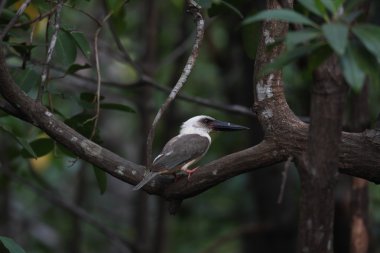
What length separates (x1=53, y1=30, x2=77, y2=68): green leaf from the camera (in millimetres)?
3275

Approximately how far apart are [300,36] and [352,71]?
0.14 meters

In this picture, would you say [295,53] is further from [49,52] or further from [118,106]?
[118,106]

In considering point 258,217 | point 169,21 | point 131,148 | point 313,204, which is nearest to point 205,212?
point 258,217

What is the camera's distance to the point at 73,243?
694 centimetres

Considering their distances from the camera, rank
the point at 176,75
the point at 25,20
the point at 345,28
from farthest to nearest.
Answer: the point at 176,75, the point at 25,20, the point at 345,28

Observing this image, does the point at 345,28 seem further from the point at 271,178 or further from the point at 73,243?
the point at 73,243

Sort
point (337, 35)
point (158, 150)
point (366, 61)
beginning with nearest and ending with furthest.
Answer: point (337, 35), point (366, 61), point (158, 150)

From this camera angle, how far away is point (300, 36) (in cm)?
180

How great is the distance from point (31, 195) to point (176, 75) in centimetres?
286

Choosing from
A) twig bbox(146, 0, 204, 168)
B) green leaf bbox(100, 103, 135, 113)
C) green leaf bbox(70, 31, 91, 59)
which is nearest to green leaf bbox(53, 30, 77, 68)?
green leaf bbox(70, 31, 91, 59)

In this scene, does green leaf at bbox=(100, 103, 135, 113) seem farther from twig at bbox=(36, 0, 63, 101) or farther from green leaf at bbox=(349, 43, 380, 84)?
green leaf at bbox=(349, 43, 380, 84)

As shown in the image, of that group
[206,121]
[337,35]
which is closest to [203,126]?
[206,121]

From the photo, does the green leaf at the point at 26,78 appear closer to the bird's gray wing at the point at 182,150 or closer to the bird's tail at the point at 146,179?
the bird's gray wing at the point at 182,150

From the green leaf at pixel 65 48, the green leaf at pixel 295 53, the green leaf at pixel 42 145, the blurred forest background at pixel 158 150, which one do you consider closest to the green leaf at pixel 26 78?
the green leaf at pixel 65 48
